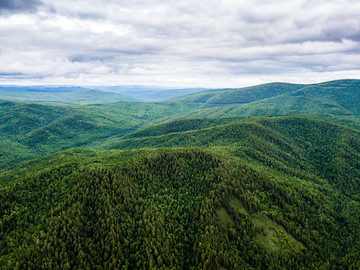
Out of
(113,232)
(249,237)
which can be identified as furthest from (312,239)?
(113,232)

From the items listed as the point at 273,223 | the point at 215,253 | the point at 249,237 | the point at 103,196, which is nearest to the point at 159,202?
the point at 103,196

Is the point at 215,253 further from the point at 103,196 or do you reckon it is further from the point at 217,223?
the point at 103,196

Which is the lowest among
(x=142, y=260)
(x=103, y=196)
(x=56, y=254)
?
(x=142, y=260)

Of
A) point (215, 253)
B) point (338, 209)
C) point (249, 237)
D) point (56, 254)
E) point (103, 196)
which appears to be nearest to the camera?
point (56, 254)

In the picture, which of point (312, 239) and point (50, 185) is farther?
point (50, 185)

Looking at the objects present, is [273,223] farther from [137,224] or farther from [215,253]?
[137,224]

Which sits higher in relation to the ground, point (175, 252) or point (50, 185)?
point (50, 185)

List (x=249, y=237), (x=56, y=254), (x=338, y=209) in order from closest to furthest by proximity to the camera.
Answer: (x=56, y=254)
(x=249, y=237)
(x=338, y=209)
